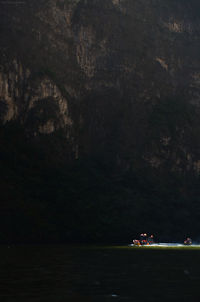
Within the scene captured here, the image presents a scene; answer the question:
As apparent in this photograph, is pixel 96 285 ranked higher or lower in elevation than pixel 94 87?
lower

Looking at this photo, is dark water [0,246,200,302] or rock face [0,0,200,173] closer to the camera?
dark water [0,246,200,302]

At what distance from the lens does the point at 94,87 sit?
188000 mm

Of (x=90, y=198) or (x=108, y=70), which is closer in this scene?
(x=90, y=198)

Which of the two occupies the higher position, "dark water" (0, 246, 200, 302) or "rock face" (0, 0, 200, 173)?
"rock face" (0, 0, 200, 173)

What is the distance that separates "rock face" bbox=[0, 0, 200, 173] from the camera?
17650cm

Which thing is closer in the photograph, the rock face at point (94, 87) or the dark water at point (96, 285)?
the dark water at point (96, 285)

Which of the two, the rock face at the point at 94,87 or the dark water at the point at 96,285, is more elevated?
the rock face at the point at 94,87

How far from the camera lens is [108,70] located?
192125mm

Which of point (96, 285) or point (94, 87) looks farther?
point (94, 87)

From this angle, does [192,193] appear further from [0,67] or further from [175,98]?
[0,67]

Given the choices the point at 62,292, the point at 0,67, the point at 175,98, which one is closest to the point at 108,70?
the point at 175,98

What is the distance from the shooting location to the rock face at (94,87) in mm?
176500

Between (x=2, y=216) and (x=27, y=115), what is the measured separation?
4018cm

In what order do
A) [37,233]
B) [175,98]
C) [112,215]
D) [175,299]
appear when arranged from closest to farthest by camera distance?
[175,299]
[37,233]
[112,215]
[175,98]
